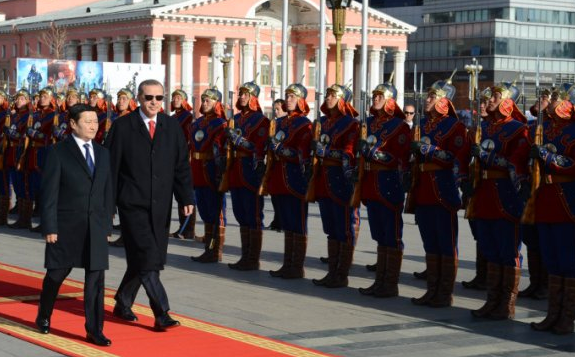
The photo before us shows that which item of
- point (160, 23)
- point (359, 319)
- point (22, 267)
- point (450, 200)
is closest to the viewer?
point (359, 319)

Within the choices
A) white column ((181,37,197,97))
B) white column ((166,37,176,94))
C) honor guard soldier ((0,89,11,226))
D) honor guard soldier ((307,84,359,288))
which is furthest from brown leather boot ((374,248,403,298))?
white column ((166,37,176,94))

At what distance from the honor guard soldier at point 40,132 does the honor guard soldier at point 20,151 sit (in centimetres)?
10

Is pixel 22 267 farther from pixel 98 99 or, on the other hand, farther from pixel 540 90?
pixel 540 90

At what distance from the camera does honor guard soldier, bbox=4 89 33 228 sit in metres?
18.3

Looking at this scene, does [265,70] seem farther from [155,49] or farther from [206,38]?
[155,49]

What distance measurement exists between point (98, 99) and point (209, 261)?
150 inches

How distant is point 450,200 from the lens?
11.7m

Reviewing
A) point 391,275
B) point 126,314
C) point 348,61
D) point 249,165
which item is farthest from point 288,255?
point 348,61

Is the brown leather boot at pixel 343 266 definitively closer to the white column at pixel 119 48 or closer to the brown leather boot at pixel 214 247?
the brown leather boot at pixel 214 247

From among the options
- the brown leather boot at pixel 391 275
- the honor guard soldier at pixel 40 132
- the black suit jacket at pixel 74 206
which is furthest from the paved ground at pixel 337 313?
the honor guard soldier at pixel 40 132

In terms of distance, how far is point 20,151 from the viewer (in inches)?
723

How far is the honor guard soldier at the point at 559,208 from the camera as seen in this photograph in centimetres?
1048

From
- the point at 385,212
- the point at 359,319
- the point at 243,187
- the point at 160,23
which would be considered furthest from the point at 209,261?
the point at 160,23

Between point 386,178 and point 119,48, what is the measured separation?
68798mm
